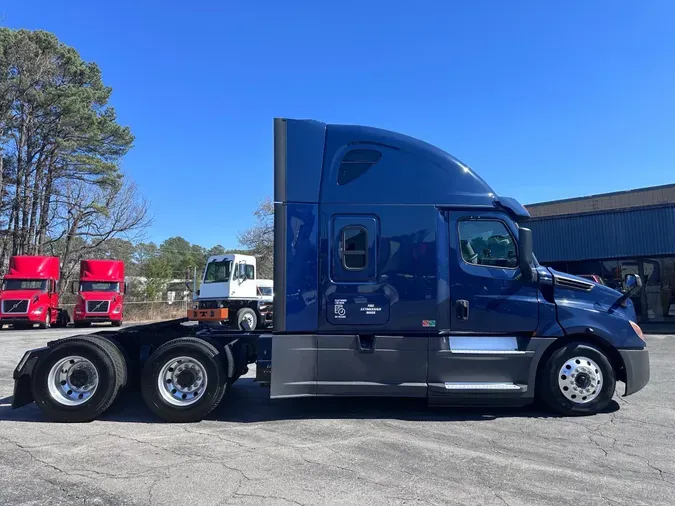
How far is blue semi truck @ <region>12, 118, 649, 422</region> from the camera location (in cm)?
580

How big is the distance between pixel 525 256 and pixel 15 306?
80.5 ft

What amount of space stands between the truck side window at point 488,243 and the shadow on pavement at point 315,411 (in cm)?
195

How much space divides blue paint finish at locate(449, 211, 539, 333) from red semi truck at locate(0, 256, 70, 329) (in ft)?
77.5

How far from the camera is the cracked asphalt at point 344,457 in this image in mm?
3787

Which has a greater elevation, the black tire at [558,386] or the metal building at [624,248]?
the metal building at [624,248]

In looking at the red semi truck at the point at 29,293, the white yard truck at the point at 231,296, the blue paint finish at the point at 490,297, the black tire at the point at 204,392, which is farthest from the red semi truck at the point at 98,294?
the blue paint finish at the point at 490,297

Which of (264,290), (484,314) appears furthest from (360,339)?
(264,290)

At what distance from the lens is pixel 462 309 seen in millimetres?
5891

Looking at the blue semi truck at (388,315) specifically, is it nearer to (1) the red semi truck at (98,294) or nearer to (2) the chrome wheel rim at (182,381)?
(2) the chrome wheel rim at (182,381)

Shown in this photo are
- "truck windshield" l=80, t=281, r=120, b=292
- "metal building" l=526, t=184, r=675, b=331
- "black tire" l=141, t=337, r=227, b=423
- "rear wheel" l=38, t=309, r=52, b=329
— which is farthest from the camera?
"truck windshield" l=80, t=281, r=120, b=292

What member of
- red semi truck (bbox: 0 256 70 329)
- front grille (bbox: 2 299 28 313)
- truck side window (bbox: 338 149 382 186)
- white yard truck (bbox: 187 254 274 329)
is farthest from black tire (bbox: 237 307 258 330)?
truck side window (bbox: 338 149 382 186)

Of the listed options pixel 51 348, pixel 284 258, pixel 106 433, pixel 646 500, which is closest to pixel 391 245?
pixel 284 258

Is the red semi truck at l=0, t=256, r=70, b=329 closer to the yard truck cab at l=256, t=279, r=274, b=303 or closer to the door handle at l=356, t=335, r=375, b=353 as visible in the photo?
the yard truck cab at l=256, t=279, r=274, b=303

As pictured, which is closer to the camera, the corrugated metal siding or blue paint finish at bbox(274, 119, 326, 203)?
blue paint finish at bbox(274, 119, 326, 203)
